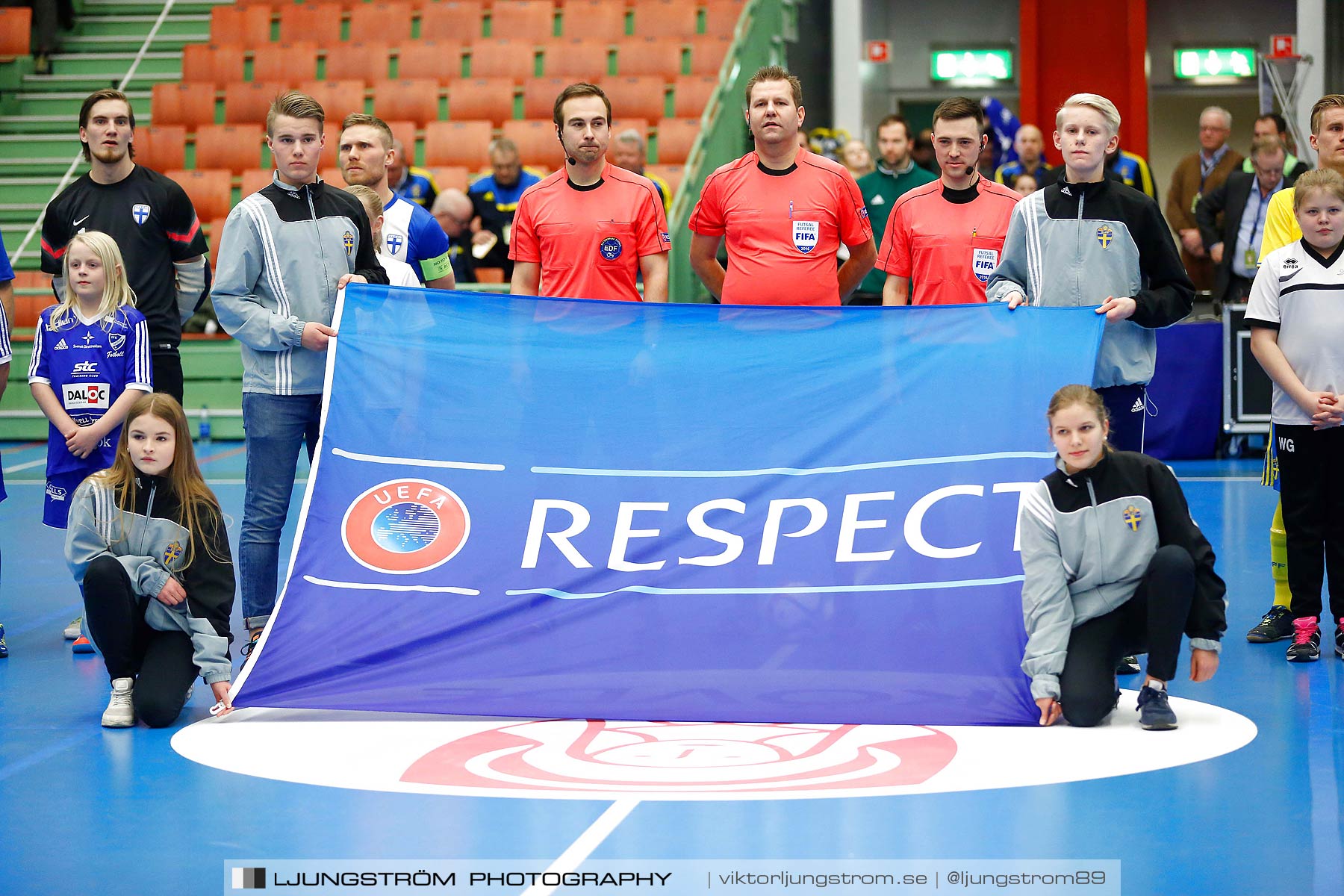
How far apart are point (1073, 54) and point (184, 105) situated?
9.68 metres

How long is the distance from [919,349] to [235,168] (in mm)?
9709

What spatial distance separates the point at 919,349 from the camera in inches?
183

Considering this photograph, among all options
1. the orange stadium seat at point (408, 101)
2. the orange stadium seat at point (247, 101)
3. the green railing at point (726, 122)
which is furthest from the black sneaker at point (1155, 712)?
the orange stadium seat at point (247, 101)

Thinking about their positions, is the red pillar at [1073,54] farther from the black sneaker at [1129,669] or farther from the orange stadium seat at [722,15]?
the black sneaker at [1129,669]

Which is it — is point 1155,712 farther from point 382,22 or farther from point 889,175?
point 382,22

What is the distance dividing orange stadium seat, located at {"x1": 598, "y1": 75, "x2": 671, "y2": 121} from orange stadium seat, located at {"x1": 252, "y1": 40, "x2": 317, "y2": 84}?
Answer: 2931mm

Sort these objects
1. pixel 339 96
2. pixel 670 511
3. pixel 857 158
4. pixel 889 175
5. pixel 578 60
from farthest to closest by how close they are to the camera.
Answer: pixel 578 60, pixel 339 96, pixel 857 158, pixel 889 175, pixel 670 511

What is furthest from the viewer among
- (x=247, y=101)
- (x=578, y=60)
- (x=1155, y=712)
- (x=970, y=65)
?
(x=970, y=65)

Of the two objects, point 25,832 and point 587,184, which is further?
point 587,184

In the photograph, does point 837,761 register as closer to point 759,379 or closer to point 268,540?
point 759,379

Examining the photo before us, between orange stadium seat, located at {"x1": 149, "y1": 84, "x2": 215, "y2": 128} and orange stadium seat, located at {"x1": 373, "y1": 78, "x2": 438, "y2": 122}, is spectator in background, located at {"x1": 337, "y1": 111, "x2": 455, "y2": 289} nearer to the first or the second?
orange stadium seat, located at {"x1": 373, "y1": 78, "x2": 438, "y2": 122}

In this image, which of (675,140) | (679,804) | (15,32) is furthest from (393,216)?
(15,32)

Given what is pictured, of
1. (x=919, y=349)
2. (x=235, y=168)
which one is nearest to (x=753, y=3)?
(x=235, y=168)

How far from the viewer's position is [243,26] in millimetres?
14562
